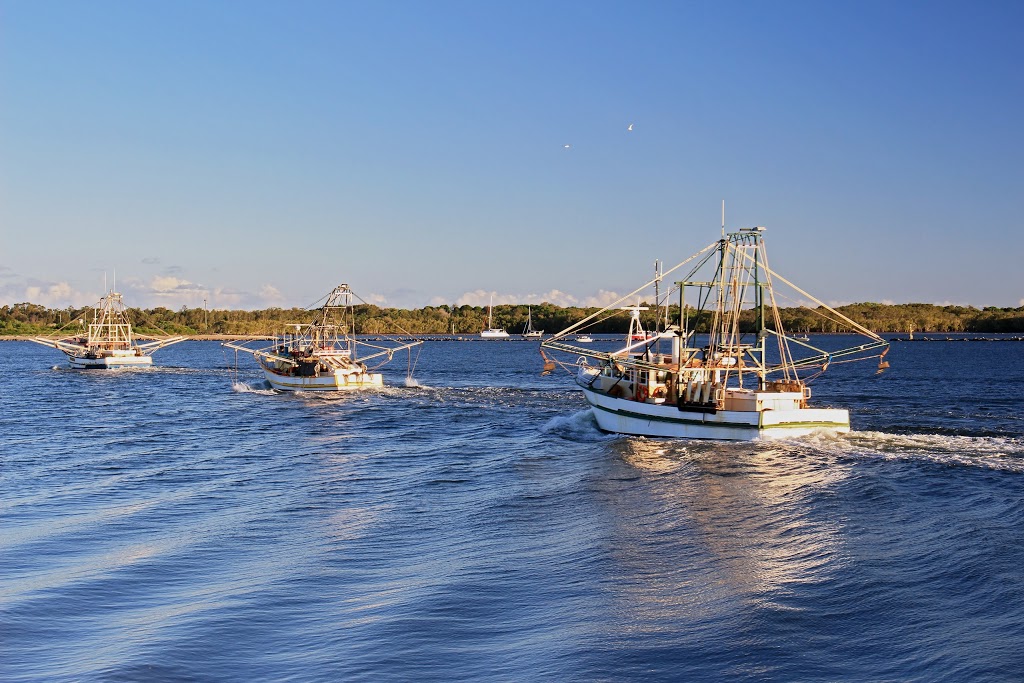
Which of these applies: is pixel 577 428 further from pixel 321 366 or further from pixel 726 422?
pixel 321 366

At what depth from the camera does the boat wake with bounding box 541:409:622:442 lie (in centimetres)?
5109

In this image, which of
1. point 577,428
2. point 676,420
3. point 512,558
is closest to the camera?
point 512,558

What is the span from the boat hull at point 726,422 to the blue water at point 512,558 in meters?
0.94

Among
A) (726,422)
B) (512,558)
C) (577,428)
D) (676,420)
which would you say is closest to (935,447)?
(726,422)

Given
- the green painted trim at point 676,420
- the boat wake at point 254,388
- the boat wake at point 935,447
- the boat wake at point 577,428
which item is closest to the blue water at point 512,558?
the boat wake at point 935,447

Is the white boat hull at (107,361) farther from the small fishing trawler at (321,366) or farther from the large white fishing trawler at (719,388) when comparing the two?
the large white fishing trawler at (719,388)

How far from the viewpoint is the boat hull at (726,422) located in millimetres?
45312

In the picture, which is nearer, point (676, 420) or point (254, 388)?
point (676, 420)

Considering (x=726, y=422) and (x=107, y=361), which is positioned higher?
Answer: (x=107, y=361)

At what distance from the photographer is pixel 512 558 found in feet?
77.0

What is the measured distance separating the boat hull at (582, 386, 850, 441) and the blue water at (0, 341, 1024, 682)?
0.94 metres

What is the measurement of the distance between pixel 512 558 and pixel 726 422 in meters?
24.7

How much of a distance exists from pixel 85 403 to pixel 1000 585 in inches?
2769

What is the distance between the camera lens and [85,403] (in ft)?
248
